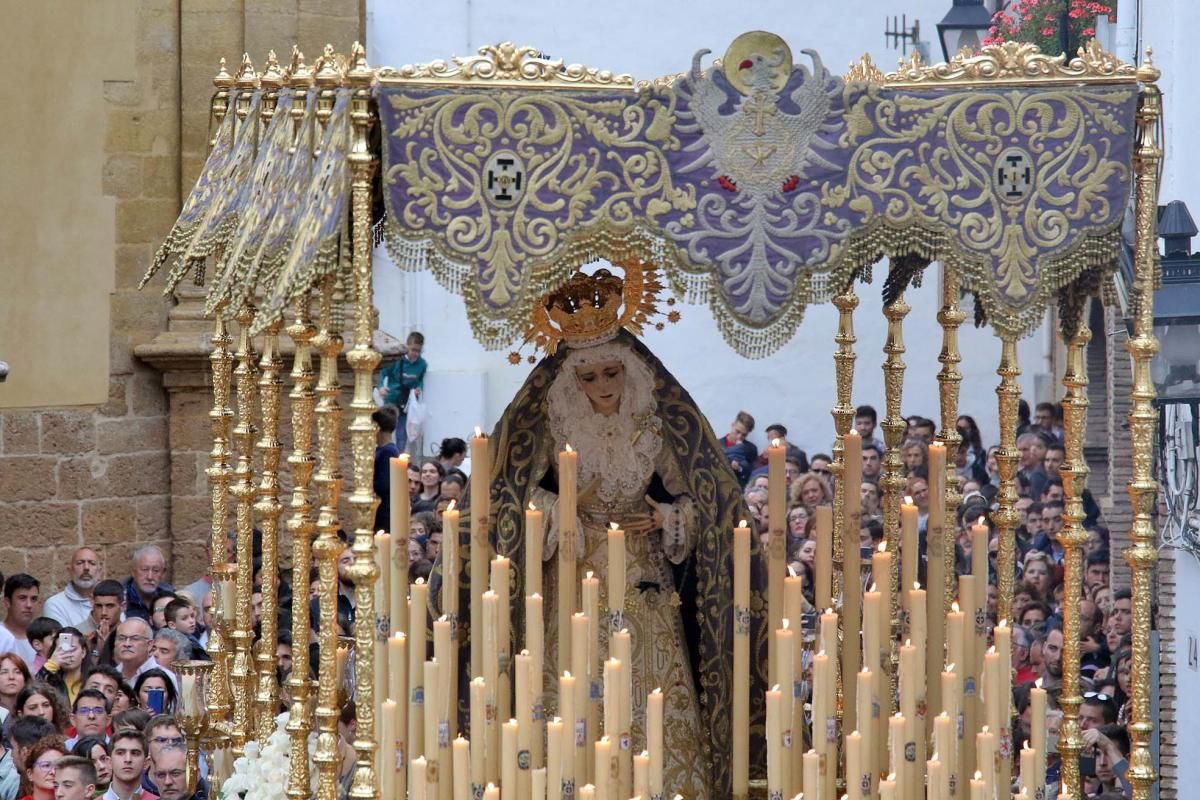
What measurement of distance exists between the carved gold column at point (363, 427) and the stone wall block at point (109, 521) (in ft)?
19.9

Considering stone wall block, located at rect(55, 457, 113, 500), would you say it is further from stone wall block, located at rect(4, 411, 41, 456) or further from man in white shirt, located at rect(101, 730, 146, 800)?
man in white shirt, located at rect(101, 730, 146, 800)

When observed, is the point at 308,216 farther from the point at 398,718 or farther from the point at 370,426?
the point at 398,718

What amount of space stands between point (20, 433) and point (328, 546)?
6.09 m

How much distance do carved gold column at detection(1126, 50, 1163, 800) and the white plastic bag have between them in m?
12.3

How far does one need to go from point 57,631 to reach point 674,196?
15.4ft

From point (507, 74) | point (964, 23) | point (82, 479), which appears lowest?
point (82, 479)

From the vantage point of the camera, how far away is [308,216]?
7059 mm

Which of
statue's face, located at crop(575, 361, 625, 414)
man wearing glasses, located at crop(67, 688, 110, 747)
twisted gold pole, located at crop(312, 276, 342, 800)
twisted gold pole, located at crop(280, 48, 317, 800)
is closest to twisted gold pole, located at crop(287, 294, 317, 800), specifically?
twisted gold pole, located at crop(280, 48, 317, 800)

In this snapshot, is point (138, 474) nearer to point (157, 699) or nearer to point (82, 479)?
point (82, 479)

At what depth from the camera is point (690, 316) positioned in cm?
2022

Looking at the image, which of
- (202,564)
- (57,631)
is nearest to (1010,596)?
(57,631)

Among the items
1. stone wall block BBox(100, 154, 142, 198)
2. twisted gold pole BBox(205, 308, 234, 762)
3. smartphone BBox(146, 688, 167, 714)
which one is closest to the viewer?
twisted gold pole BBox(205, 308, 234, 762)

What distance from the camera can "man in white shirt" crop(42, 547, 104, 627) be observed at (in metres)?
11.5

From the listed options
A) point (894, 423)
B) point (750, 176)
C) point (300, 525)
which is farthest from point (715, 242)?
point (894, 423)
